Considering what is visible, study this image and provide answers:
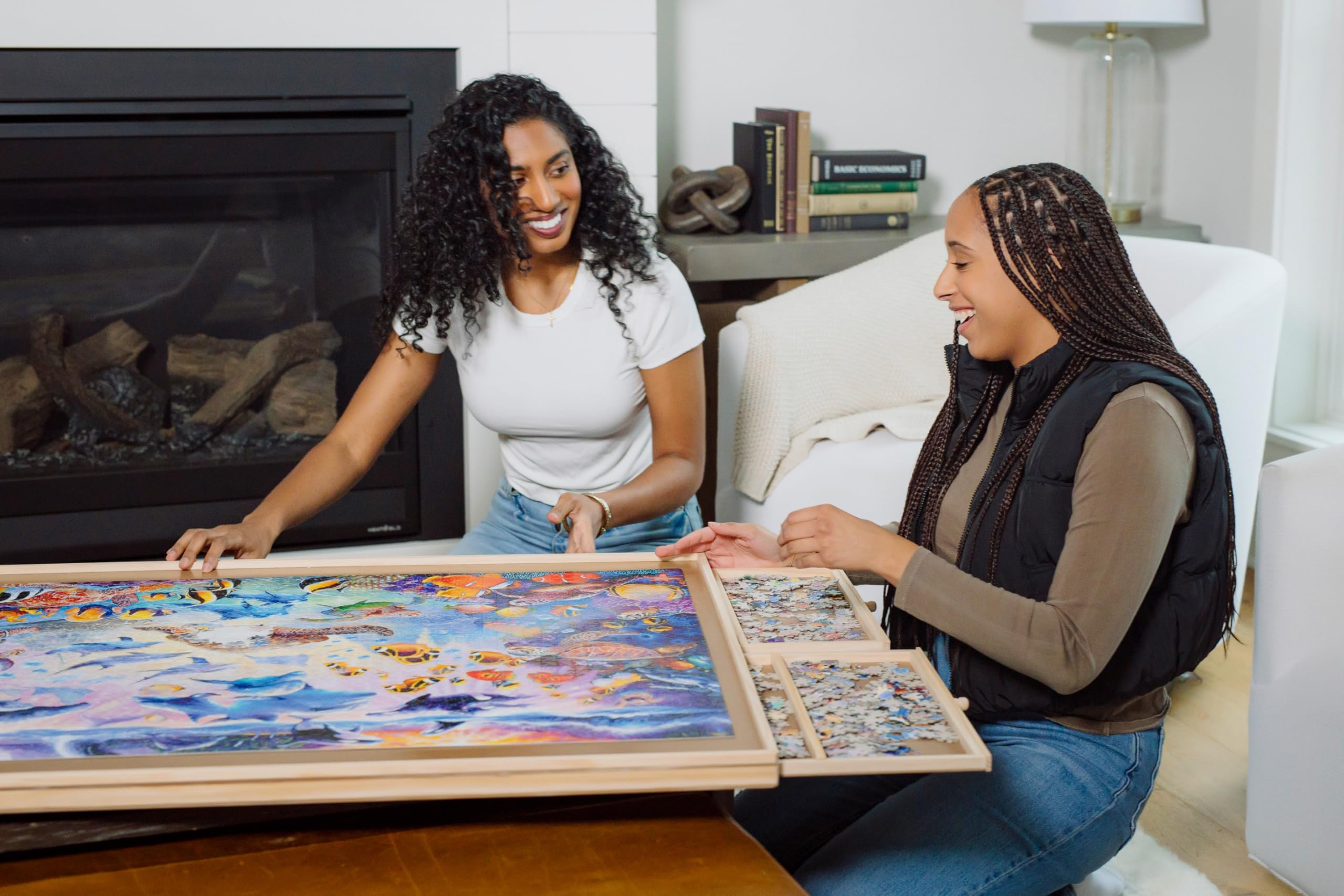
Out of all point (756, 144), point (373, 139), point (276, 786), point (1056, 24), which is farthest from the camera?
point (1056, 24)

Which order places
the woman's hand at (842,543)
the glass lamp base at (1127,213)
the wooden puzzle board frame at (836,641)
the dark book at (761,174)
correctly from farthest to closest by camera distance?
the glass lamp base at (1127,213) < the dark book at (761,174) < the woman's hand at (842,543) < the wooden puzzle board frame at (836,641)

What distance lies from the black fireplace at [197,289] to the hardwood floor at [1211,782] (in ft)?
4.83

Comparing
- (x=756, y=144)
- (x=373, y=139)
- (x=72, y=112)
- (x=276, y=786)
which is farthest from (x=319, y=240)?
(x=276, y=786)

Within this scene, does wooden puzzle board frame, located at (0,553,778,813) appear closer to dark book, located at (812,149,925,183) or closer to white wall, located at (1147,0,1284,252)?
dark book, located at (812,149,925,183)

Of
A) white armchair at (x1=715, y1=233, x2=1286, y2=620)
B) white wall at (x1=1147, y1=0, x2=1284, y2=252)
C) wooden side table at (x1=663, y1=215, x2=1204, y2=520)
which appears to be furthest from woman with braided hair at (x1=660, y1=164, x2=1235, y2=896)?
white wall at (x1=1147, y1=0, x2=1284, y2=252)

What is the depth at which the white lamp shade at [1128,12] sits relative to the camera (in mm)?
2742

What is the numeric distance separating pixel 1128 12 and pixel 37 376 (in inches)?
93.9

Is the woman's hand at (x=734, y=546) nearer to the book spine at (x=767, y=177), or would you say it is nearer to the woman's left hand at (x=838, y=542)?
the woman's left hand at (x=838, y=542)

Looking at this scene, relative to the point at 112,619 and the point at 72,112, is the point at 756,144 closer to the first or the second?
the point at 72,112

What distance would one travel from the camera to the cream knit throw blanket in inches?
88.7

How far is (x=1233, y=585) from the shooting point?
4.18 ft

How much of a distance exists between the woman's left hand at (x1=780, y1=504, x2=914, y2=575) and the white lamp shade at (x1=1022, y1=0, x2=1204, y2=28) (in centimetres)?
195

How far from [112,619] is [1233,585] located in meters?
1.06

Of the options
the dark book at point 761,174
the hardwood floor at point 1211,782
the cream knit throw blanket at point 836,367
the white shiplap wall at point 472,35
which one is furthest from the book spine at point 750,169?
the hardwood floor at point 1211,782
